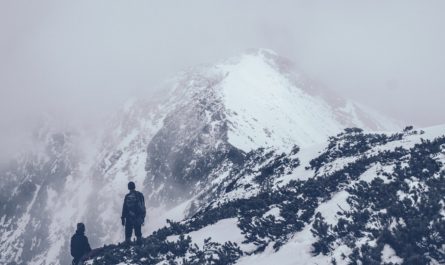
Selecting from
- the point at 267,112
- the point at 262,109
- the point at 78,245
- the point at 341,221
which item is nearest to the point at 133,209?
the point at 78,245

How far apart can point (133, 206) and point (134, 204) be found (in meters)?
0.12

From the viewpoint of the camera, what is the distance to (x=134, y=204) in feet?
80.7

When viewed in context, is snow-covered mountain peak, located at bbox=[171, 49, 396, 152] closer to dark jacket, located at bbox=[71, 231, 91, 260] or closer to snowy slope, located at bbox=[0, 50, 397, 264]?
snowy slope, located at bbox=[0, 50, 397, 264]

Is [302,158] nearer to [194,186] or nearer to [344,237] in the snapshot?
[344,237]

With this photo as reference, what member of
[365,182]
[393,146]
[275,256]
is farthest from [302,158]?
[275,256]

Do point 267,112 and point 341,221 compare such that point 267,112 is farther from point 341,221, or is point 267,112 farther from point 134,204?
point 341,221

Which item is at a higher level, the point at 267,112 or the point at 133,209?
the point at 267,112

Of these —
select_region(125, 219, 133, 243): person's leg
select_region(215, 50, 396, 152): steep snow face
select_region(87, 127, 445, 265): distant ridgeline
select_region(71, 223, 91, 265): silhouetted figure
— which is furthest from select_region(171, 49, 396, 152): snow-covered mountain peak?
select_region(125, 219, 133, 243): person's leg

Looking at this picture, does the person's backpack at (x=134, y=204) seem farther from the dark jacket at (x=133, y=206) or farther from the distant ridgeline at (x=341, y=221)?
the distant ridgeline at (x=341, y=221)

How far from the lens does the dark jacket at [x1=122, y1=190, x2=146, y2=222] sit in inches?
966

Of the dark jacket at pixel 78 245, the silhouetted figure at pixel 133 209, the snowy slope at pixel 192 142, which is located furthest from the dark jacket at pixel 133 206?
the snowy slope at pixel 192 142

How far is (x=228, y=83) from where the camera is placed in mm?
168625

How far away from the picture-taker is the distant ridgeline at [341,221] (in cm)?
1617

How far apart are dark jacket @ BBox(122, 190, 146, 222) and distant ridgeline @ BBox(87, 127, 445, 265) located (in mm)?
1314
